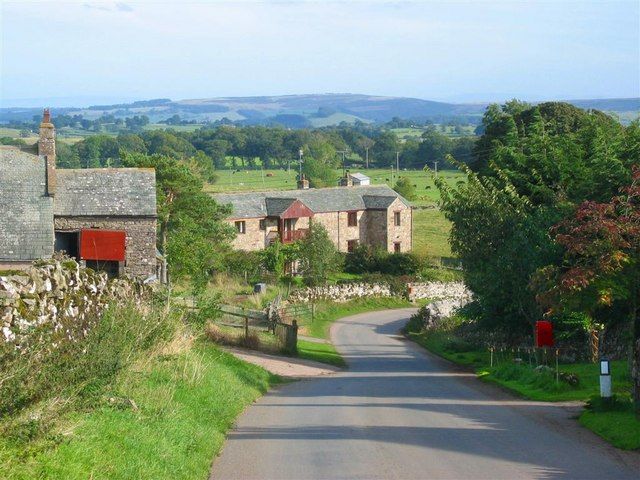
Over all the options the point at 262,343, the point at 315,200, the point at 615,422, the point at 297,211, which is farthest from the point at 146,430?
the point at 315,200

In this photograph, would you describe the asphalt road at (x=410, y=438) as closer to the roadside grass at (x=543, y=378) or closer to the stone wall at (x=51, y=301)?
the roadside grass at (x=543, y=378)

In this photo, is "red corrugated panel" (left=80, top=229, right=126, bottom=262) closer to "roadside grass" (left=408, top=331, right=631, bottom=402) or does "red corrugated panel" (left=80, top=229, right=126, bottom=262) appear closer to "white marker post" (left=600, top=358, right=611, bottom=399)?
"roadside grass" (left=408, top=331, right=631, bottom=402)

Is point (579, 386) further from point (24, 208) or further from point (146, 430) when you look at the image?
point (24, 208)

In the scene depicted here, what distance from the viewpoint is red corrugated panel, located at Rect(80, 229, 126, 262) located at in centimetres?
3666

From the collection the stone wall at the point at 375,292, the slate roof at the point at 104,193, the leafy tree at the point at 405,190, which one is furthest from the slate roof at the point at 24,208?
the leafy tree at the point at 405,190

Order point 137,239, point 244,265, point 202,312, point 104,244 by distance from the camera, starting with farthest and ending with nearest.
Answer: point 244,265 < point 137,239 < point 104,244 < point 202,312

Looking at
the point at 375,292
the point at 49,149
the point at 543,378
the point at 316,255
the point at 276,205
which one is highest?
the point at 49,149

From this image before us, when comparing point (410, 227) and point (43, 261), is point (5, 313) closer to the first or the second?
point (43, 261)

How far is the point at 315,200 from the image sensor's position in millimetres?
82250

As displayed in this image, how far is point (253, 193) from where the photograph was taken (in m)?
80.4

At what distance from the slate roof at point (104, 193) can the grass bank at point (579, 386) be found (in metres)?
13.7

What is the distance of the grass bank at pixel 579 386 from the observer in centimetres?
1619

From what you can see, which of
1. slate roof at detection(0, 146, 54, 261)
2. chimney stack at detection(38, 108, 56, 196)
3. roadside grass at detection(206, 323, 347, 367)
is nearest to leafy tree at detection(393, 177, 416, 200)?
roadside grass at detection(206, 323, 347, 367)

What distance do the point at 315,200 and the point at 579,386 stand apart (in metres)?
60.5
